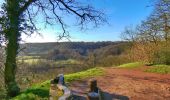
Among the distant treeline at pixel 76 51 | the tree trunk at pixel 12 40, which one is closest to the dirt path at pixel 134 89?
the tree trunk at pixel 12 40

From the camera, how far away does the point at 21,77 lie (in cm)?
2200

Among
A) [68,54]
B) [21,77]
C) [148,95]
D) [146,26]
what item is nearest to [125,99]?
[148,95]

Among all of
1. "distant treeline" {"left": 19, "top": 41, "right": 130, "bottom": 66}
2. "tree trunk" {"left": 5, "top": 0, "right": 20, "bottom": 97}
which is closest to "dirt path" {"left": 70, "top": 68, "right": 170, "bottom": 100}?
"tree trunk" {"left": 5, "top": 0, "right": 20, "bottom": 97}

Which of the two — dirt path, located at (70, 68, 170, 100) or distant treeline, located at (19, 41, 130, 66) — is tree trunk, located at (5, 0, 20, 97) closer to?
dirt path, located at (70, 68, 170, 100)

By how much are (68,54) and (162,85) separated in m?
39.9

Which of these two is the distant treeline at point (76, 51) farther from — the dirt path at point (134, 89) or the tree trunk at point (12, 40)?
the dirt path at point (134, 89)

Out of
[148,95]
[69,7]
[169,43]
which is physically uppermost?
[69,7]

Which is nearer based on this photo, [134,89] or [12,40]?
[134,89]

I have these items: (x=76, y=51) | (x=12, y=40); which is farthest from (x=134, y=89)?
(x=76, y=51)

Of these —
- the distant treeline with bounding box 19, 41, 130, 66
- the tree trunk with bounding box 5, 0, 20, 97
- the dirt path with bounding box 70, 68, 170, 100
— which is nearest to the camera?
the dirt path with bounding box 70, 68, 170, 100

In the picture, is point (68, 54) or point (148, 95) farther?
point (68, 54)

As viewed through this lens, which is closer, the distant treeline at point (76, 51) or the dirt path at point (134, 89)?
the dirt path at point (134, 89)

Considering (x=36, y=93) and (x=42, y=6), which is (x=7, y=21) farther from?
(x=36, y=93)

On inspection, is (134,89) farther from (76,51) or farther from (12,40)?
(76,51)
